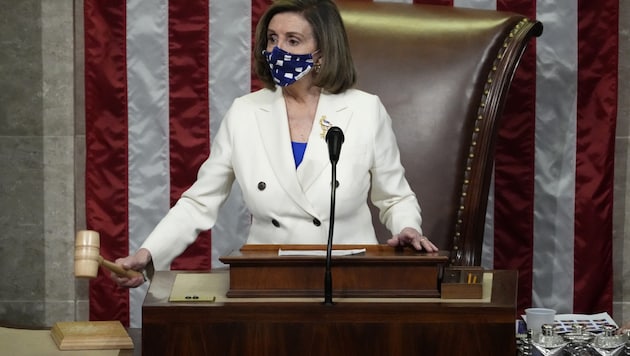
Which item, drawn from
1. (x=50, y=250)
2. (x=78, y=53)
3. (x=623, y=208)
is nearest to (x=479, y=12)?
(x=623, y=208)

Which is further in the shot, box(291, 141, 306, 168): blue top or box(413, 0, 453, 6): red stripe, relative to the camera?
box(413, 0, 453, 6): red stripe

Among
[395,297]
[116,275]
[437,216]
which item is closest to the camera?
[395,297]

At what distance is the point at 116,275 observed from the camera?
2643 millimetres

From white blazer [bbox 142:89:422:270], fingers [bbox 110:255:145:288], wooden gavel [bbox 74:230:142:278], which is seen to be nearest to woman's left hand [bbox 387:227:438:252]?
white blazer [bbox 142:89:422:270]

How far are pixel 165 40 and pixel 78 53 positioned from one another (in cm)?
39

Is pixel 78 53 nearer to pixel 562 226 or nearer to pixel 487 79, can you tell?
pixel 487 79

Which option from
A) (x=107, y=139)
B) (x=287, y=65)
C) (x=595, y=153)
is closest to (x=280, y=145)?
(x=287, y=65)

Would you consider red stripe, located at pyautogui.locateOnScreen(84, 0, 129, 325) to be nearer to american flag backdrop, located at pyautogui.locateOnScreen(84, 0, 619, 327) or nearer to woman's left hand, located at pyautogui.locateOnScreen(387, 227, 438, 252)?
american flag backdrop, located at pyautogui.locateOnScreen(84, 0, 619, 327)

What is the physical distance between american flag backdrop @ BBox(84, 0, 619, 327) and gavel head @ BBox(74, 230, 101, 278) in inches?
84.2

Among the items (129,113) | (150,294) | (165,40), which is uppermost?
(165,40)

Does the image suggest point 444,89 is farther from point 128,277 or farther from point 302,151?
point 128,277

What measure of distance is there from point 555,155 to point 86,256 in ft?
8.80

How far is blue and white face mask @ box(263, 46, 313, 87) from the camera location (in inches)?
126

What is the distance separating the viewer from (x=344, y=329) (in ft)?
7.32
